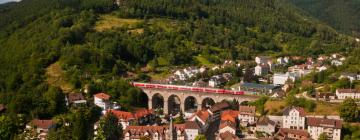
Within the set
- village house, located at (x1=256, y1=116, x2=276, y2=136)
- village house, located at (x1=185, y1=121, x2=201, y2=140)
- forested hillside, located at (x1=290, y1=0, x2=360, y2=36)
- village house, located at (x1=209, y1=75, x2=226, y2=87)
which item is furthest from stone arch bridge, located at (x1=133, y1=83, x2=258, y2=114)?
forested hillside, located at (x1=290, y1=0, x2=360, y2=36)

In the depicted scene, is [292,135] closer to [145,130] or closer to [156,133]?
[156,133]

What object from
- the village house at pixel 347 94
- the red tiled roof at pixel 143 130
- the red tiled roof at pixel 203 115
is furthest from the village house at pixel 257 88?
the red tiled roof at pixel 143 130

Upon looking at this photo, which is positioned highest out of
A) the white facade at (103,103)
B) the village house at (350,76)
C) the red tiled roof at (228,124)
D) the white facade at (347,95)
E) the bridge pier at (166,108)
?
the village house at (350,76)

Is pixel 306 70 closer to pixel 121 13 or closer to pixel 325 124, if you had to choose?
pixel 325 124

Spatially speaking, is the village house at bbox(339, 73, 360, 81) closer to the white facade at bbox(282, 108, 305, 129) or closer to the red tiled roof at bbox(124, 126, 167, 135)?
the white facade at bbox(282, 108, 305, 129)

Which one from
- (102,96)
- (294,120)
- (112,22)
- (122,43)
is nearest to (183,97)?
(102,96)

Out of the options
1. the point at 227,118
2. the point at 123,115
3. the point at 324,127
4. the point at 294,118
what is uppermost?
the point at 324,127

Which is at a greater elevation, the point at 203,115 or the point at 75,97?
the point at 75,97

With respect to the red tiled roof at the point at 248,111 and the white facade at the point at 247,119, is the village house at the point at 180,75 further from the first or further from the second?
the white facade at the point at 247,119
